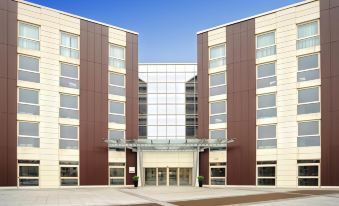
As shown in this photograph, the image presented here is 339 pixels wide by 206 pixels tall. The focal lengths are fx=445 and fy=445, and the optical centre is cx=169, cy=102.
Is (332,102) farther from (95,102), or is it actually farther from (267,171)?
(95,102)

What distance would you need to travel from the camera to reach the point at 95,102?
45.9 m

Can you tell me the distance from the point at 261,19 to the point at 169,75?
19.6 metres

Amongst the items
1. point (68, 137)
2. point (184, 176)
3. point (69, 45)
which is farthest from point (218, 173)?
point (69, 45)

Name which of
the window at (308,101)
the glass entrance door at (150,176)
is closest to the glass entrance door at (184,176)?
the glass entrance door at (150,176)

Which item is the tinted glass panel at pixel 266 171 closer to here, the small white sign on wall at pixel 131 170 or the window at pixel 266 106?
the window at pixel 266 106

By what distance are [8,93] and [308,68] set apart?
27.4m

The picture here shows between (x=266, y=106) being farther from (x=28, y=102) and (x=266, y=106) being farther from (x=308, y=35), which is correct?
(x=28, y=102)

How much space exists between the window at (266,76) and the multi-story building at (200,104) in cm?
10

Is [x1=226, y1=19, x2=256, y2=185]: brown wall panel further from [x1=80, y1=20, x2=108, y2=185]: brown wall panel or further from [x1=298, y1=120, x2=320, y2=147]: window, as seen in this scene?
[x1=80, y1=20, x2=108, y2=185]: brown wall panel

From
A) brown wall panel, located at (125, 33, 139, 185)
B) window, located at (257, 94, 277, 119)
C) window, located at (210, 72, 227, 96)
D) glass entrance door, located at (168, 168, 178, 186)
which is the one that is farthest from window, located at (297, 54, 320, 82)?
brown wall panel, located at (125, 33, 139, 185)

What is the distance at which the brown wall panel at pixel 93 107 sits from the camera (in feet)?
147

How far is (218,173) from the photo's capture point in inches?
1831

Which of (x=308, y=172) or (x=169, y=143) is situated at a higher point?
(x=169, y=143)

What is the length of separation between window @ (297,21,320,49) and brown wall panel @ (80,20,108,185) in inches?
782
